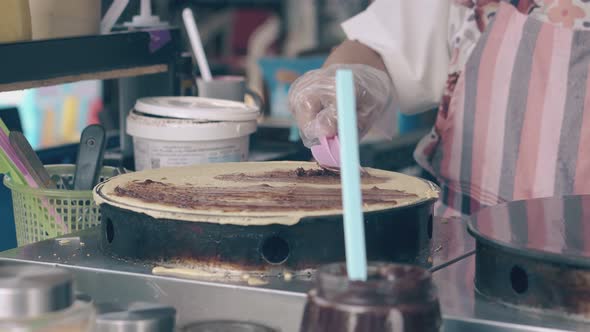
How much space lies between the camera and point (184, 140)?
1.48m

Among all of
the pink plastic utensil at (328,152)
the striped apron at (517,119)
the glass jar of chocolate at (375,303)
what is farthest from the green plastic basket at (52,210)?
the striped apron at (517,119)

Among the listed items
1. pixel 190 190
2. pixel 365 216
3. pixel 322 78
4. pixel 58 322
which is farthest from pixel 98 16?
pixel 58 322

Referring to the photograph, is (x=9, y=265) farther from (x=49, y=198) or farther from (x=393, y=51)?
(x=393, y=51)

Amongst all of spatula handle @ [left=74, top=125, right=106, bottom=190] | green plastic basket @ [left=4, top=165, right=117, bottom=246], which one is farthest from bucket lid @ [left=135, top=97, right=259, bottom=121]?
green plastic basket @ [left=4, top=165, right=117, bottom=246]

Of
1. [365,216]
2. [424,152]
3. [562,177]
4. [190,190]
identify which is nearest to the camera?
[365,216]

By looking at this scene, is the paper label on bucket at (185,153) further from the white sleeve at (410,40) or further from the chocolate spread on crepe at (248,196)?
the white sleeve at (410,40)

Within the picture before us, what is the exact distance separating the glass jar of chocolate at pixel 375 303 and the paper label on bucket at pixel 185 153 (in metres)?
0.73

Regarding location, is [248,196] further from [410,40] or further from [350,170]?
[410,40]

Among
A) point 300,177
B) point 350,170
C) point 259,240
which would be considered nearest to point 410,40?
point 300,177

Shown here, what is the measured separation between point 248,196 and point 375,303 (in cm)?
38

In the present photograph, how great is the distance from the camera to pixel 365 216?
1.03m

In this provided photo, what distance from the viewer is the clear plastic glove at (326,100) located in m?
1.33

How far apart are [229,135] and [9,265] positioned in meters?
0.69

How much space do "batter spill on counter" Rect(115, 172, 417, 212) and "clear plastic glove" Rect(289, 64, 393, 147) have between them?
0.18 meters
